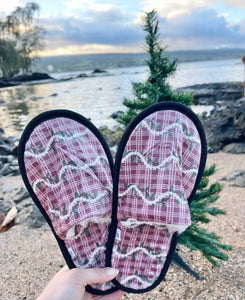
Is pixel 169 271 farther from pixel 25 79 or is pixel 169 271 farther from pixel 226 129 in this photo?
pixel 25 79

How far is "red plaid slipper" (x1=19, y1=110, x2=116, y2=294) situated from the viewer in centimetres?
139

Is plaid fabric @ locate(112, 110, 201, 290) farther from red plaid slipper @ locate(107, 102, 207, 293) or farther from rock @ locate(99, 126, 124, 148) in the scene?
rock @ locate(99, 126, 124, 148)

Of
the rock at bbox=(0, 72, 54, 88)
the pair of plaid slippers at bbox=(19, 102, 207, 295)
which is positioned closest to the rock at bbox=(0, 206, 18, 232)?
the pair of plaid slippers at bbox=(19, 102, 207, 295)

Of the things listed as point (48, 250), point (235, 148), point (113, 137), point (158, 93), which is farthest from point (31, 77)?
point (158, 93)

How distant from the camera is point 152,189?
1.38m

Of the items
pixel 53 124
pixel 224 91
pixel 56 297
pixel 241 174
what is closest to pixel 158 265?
pixel 56 297

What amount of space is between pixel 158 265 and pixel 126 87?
1.13m

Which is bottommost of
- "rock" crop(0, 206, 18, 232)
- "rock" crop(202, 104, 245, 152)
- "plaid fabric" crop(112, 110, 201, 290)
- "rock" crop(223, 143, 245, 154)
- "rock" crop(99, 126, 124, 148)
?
"rock" crop(99, 126, 124, 148)

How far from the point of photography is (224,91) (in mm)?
17984

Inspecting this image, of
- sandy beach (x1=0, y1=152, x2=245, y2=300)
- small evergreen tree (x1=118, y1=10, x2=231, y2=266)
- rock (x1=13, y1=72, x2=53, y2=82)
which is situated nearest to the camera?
small evergreen tree (x1=118, y1=10, x2=231, y2=266)

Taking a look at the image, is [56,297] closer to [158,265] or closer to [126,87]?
[158,265]

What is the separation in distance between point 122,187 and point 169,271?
38.8 inches

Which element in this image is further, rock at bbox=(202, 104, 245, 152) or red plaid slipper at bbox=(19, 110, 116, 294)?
rock at bbox=(202, 104, 245, 152)

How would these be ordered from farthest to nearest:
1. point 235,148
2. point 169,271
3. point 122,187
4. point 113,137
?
point 113,137 → point 235,148 → point 169,271 → point 122,187
